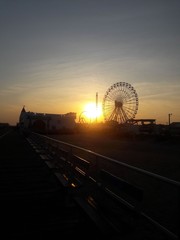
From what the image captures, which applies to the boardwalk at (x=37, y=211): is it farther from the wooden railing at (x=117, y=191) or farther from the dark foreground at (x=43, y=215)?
the wooden railing at (x=117, y=191)

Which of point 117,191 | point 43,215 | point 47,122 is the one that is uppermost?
point 47,122

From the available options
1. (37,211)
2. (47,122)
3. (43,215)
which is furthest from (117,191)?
(47,122)

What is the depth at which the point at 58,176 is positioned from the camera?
11.1 metres

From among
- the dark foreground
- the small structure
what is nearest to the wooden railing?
the dark foreground

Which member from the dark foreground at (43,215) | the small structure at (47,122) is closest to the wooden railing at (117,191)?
the dark foreground at (43,215)

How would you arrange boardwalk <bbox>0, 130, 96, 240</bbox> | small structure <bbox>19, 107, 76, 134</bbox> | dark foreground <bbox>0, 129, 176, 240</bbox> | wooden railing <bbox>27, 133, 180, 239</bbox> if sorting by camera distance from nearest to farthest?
wooden railing <bbox>27, 133, 180, 239</bbox> < dark foreground <bbox>0, 129, 176, 240</bbox> < boardwalk <bbox>0, 130, 96, 240</bbox> < small structure <bbox>19, 107, 76, 134</bbox>

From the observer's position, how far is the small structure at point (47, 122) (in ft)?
264

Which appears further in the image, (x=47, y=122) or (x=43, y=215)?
(x=47, y=122)

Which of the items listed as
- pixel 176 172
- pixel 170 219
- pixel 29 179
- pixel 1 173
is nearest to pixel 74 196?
pixel 170 219

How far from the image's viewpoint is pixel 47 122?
83.8m

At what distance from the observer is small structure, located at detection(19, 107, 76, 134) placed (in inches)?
3169

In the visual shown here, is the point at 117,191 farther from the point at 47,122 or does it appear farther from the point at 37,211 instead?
the point at 47,122

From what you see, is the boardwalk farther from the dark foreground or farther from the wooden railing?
the wooden railing

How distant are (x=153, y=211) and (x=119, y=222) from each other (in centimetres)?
298
